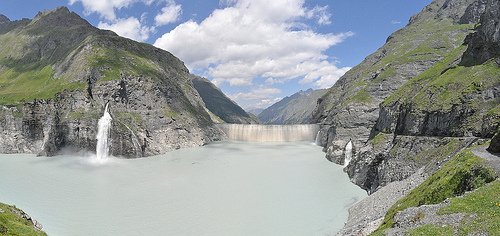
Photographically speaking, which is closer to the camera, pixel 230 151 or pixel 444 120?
pixel 444 120

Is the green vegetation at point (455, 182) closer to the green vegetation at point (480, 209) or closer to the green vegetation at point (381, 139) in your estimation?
the green vegetation at point (480, 209)

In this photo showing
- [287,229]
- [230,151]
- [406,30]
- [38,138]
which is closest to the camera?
[287,229]

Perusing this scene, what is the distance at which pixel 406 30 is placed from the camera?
198625 millimetres

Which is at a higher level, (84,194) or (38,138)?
(38,138)

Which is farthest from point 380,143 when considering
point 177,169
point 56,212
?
point 56,212

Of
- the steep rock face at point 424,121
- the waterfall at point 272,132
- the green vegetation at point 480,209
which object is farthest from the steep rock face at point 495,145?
the waterfall at point 272,132

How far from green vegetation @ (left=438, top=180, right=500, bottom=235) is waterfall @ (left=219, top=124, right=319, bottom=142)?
119195 mm

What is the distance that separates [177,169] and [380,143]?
4521 cm

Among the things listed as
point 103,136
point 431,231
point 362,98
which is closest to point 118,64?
point 103,136

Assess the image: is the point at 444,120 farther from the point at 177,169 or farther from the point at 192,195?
the point at 177,169

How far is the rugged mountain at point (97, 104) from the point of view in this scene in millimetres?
102250

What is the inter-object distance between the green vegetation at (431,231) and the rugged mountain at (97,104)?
296 feet

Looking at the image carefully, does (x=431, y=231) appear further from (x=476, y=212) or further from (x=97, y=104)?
(x=97, y=104)

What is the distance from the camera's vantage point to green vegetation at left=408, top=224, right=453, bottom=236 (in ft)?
65.0
